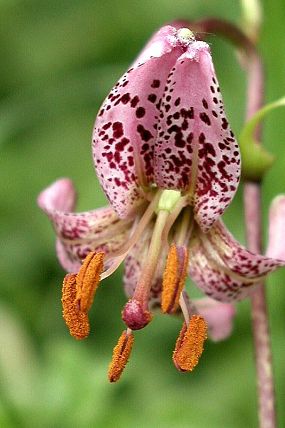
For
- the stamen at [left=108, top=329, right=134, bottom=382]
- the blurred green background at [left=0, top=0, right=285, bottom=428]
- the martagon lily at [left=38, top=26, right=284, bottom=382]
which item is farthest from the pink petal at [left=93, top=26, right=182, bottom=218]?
the blurred green background at [left=0, top=0, right=285, bottom=428]

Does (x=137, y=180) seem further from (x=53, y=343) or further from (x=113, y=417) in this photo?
(x=53, y=343)

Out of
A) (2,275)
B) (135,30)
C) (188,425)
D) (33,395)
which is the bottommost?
(188,425)

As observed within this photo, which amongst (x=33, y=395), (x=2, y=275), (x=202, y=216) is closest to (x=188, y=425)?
(x=33, y=395)

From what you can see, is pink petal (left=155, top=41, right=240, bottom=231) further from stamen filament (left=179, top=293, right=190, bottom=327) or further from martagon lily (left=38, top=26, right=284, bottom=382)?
stamen filament (left=179, top=293, right=190, bottom=327)

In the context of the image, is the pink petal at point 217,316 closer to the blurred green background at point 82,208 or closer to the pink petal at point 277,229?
the pink petal at point 277,229

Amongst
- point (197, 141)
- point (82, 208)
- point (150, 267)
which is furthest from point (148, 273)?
point (82, 208)

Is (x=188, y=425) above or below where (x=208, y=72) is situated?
below

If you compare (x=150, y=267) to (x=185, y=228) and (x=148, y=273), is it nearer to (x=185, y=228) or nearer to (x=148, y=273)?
(x=148, y=273)
